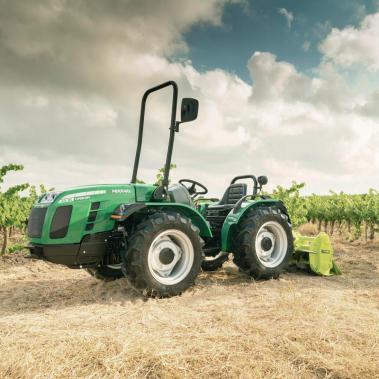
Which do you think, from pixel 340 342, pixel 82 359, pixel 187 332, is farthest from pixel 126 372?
pixel 340 342

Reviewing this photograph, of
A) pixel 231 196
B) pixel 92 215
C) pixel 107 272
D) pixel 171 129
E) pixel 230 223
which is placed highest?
pixel 171 129

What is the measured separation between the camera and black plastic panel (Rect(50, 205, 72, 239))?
5203 mm

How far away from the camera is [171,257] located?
5676 mm

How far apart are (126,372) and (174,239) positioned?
258 cm

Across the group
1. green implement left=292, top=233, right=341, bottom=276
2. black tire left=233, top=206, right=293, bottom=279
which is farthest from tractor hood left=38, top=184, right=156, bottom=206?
green implement left=292, top=233, right=341, bottom=276

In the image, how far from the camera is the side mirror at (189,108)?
5.39 m

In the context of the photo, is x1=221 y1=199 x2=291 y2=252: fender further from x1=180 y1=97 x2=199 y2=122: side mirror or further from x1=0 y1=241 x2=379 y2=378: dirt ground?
x1=180 y1=97 x2=199 y2=122: side mirror

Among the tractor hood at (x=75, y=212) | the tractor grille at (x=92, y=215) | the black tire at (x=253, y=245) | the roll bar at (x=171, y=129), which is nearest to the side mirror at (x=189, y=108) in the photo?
the roll bar at (x=171, y=129)

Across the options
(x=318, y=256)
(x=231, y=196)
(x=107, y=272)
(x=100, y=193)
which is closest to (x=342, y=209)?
(x=318, y=256)

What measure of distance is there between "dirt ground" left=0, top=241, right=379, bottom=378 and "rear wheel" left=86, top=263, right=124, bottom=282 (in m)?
0.18

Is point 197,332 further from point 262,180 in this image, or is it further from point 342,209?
point 342,209

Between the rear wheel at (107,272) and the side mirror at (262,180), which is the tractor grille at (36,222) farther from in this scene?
the side mirror at (262,180)

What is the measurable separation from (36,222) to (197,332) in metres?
2.58

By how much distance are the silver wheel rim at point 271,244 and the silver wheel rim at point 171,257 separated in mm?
1450
